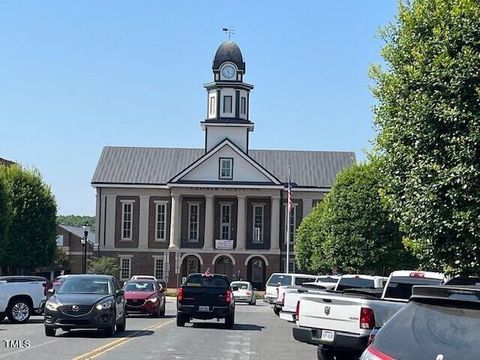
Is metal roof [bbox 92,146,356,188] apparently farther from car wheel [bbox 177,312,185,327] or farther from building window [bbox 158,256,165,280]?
car wheel [bbox 177,312,185,327]

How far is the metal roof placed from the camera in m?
87.6

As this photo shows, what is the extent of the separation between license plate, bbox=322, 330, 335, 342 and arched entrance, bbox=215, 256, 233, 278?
226ft

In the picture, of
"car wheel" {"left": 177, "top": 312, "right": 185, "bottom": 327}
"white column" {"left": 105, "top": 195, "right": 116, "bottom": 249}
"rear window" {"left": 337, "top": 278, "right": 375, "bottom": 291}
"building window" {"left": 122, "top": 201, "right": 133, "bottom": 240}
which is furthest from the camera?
"building window" {"left": 122, "top": 201, "right": 133, "bottom": 240}

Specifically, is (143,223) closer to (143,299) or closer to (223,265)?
(223,265)

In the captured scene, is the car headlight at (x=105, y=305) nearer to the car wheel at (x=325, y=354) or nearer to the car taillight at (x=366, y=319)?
the car wheel at (x=325, y=354)

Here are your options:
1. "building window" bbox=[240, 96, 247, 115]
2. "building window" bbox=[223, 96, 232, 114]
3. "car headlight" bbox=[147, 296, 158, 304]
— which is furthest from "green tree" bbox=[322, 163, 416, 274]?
"building window" bbox=[240, 96, 247, 115]

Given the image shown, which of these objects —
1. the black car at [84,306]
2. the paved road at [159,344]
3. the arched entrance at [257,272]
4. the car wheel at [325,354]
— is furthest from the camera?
the arched entrance at [257,272]

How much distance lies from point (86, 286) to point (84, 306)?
156cm

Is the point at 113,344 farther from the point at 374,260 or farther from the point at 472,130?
the point at 374,260

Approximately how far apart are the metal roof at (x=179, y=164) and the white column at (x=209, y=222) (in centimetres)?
528

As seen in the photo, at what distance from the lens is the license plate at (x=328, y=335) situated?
15594 mm

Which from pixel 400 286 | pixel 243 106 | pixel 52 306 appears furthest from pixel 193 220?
pixel 400 286

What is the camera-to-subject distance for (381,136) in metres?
19.9

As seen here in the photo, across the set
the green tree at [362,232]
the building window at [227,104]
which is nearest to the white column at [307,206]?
the building window at [227,104]
